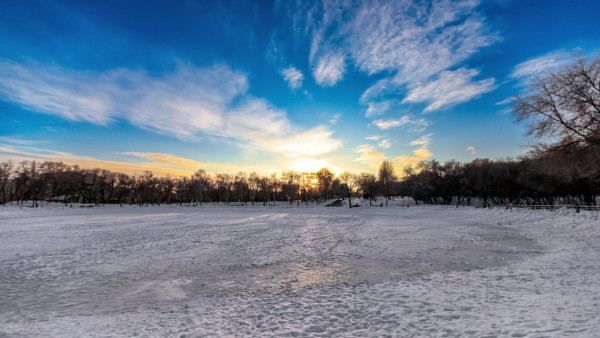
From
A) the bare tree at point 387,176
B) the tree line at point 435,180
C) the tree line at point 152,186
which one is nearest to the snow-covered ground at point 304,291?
the tree line at point 435,180

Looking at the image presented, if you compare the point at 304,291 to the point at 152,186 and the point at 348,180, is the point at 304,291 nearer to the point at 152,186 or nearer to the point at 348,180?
the point at 348,180

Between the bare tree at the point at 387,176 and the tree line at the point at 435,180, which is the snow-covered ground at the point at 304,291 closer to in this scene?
the tree line at the point at 435,180

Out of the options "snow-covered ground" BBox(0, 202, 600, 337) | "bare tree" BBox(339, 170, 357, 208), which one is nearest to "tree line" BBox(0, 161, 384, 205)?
"bare tree" BBox(339, 170, 357, 208)

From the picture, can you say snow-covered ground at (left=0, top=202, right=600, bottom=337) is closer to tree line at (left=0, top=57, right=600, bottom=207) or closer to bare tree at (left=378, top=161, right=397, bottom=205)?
tree line at (left=0, top=57, right=600, bottom=207)

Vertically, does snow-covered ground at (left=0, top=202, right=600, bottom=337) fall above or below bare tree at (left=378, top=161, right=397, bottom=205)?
below

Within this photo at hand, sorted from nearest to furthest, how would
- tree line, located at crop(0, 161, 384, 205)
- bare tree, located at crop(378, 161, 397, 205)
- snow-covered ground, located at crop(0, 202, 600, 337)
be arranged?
snow-covered ground, located at crop(0, 202, 600, 337)
tree line, located at crop(0, 161, 384, 205)
bare tree, located at crop(378, 161, 397, 205)

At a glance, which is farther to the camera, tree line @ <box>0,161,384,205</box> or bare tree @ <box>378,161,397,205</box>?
bare tree @ <box>378,161,397,205</box>

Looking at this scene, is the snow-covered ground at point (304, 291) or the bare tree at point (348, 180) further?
the bare tree at point (348, 180)

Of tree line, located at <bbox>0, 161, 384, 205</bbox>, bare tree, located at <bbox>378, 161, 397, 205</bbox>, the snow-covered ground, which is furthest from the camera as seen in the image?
bare tree, located at <bbox>378, 161, 397, 205</bbox>

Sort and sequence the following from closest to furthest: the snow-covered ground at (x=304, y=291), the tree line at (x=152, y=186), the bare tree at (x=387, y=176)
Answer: the snow-covered ground at (x=304, y=291) → the tree line at (x=152, y=186) → the bare tree at (x=387, y=176)

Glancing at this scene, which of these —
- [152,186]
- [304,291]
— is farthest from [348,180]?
[304,291]

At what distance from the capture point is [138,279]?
10.1 metres

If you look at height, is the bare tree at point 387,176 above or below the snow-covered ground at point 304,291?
above

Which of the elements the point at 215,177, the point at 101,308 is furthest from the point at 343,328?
the point at 215,177
